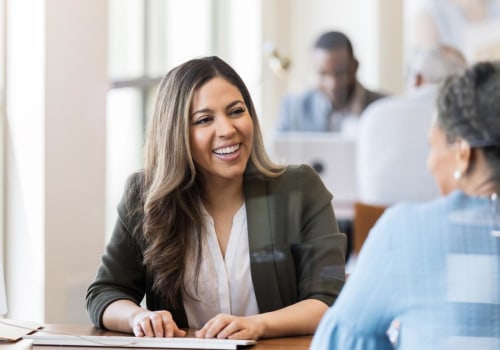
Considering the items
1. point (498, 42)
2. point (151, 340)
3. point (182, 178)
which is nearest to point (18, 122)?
point (182, 178)

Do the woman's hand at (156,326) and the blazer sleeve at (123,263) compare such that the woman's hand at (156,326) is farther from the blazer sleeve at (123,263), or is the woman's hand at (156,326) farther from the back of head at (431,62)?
the back of head at (431,62)

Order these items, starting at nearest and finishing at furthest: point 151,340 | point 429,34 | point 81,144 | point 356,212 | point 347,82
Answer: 1. point 151,340
2. point 81,144
3. point 356,212
4. point 347,82
5. point 429,34

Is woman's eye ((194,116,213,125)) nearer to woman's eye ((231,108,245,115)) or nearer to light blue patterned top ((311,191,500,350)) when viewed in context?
woman's eye ((231,108,245,115))

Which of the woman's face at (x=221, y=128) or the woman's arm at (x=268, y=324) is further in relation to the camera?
the woman's face at (x=221, y=128)

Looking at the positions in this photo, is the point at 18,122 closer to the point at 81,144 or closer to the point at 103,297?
the point at 81,144

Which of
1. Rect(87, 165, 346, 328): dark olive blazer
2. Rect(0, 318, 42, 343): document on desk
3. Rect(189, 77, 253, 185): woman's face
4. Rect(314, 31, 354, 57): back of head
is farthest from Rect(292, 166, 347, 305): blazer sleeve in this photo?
Rect(314, 31, 354, 57): back of head

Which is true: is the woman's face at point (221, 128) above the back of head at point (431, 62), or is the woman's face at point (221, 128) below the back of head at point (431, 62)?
below

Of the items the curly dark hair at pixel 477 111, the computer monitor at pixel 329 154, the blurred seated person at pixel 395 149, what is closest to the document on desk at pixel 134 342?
the curly dark hair at pixel 477 111

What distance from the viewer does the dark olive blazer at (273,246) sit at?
1.99 meters

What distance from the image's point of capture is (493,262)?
126 cm

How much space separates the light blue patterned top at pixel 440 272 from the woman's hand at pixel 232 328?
1.53 feet

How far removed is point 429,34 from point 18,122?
2675mm

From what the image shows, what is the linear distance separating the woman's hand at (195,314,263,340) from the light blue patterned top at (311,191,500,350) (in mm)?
466

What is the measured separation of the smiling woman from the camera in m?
1.99
